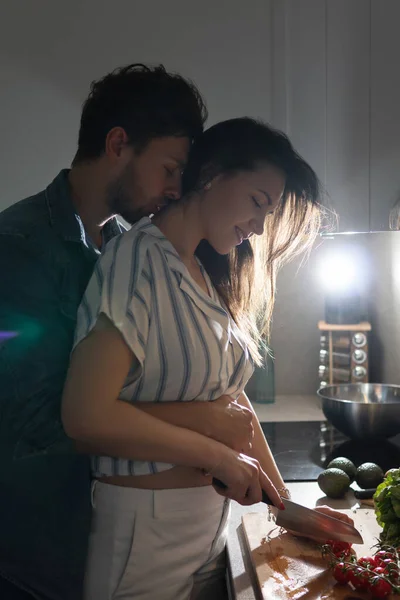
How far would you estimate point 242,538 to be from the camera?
3.71 ft

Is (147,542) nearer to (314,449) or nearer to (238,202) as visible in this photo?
(238,202)

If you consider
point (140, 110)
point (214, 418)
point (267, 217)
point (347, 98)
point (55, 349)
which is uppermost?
point (347, 98)

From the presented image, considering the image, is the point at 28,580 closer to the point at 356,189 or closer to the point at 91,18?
the point at 356,189

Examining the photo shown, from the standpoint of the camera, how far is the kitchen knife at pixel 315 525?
105 centimetres

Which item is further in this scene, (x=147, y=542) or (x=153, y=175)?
(x=153, y=175)

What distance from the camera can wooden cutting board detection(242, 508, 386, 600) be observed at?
36.2 inches

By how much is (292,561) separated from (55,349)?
50 cm

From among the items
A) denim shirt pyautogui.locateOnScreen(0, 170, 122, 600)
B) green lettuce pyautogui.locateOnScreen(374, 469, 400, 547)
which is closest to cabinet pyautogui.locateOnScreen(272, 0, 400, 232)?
green lettuce pyautogui.locateOnScreen(374, 469, 400, 547)

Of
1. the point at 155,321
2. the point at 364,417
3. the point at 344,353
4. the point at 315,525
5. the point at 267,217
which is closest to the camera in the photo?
the point at 155,321

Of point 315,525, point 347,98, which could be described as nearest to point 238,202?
point 315,525

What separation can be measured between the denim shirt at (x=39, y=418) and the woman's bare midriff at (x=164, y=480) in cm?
8

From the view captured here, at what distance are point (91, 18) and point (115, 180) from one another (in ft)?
2.68

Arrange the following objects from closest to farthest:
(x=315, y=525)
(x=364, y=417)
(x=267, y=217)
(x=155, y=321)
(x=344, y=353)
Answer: (x=155, y=321) < (x=315, y=525) < (x=267, y=217) < (x=364, y=417) < (x=344, y=353)

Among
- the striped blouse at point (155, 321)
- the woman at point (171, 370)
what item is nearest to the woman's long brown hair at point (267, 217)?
the woman at point (171, 370)
